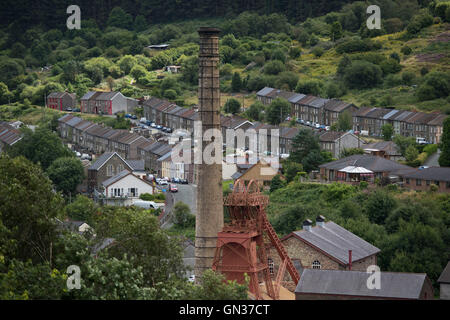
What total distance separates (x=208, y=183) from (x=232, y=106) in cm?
5701

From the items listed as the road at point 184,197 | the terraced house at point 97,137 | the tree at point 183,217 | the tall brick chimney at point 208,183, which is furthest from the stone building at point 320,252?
the terraced house at point 97,137

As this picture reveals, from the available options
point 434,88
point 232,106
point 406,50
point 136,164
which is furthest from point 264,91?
point 136,164

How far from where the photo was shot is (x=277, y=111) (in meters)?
90.6

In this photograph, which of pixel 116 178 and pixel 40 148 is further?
pixel 40 148

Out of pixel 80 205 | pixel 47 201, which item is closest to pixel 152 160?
pixel 80 205

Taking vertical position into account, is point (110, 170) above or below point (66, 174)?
below

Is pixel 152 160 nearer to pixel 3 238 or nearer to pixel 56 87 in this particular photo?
pixel 56 87

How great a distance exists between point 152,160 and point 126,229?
48.4 metres

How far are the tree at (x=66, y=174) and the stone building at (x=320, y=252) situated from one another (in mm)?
32956

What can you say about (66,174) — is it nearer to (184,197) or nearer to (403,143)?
(184,197)

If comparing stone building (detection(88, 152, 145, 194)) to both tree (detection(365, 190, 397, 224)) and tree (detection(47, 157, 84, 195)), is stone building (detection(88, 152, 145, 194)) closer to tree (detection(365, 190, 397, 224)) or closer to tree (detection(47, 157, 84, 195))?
tree (detection(47, 157, 84, 195))

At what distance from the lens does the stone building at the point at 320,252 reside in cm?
4191

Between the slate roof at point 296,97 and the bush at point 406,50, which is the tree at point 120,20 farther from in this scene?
the slate roof at point 296,97
